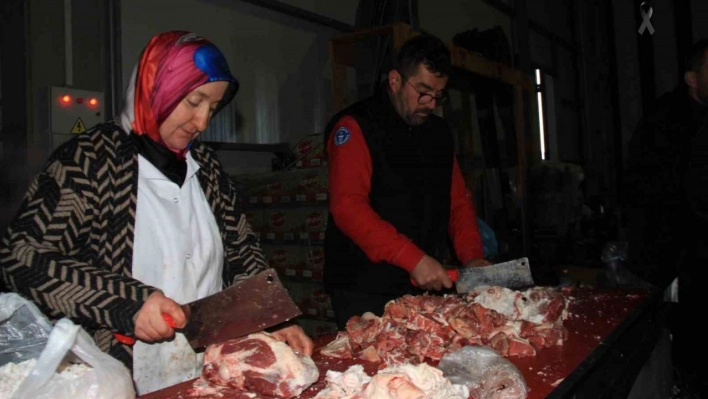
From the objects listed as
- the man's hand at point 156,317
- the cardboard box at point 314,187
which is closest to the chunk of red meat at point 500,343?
the man's hand at point 156,317

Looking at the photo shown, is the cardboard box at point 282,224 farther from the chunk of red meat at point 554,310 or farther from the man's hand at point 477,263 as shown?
the chunk of red meat at point 554,310

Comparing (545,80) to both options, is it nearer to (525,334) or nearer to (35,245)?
(525,334)

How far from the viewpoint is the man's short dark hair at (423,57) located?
9.41ft

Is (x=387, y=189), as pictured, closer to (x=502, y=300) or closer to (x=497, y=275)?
(x=497, y=275)

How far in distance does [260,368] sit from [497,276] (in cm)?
145

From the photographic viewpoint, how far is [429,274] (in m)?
2.65

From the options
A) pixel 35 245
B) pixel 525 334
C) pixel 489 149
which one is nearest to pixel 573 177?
pixel 489 149

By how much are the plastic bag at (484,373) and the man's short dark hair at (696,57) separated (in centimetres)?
265

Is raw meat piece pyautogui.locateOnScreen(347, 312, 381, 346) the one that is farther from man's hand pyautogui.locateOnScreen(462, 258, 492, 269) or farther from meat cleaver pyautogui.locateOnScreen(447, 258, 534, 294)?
man's hand pyautogui.locateOnScreen(462, 258, 492, 269)

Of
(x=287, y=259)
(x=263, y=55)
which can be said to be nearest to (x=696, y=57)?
(x=287, y=259)

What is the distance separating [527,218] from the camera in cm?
700

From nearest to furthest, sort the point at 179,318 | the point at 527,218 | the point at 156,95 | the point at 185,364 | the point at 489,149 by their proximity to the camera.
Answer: the point at 179,318 < the point at 156,95 < the point at 185,364 < the point at 489,149 < the point at 527,218

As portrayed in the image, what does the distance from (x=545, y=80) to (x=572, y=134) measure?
148cm

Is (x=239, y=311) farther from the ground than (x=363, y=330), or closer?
farther from the ground
